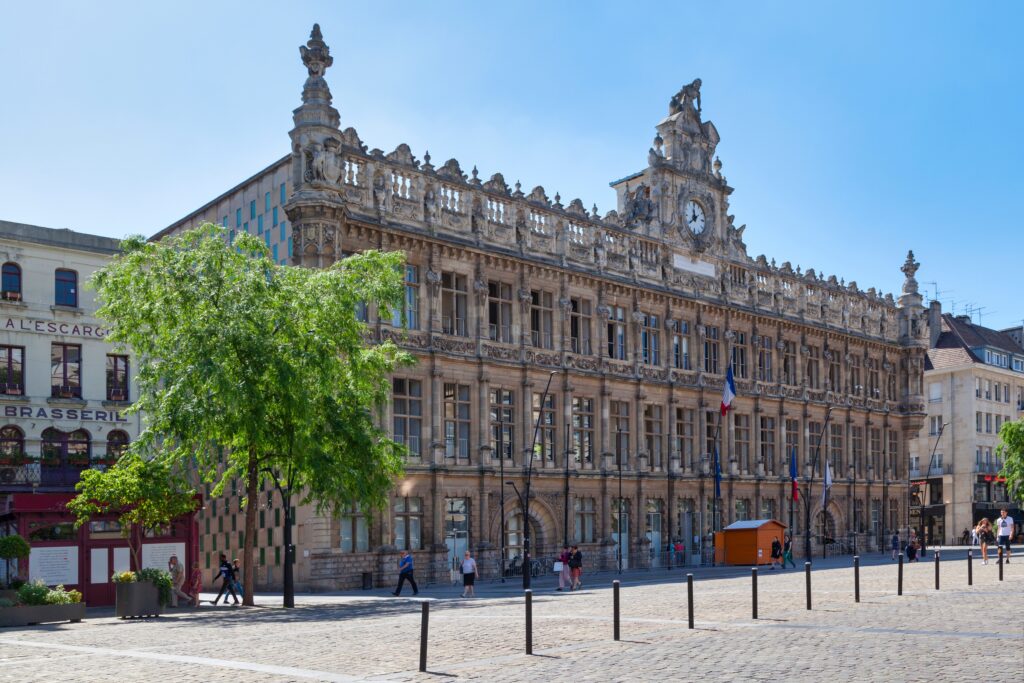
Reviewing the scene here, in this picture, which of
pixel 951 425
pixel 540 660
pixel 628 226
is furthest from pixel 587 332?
pixel 951 425

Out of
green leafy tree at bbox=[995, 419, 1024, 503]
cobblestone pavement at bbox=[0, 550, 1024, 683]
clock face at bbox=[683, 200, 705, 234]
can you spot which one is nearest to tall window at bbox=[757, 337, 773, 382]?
clock face at bbox=[683, 200, 705, 234]

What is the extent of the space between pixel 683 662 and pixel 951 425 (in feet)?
284

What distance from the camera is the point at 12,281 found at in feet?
130

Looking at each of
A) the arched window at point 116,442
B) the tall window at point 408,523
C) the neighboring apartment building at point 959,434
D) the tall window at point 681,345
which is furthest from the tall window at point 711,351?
the neighboring apartment building at point 959,434

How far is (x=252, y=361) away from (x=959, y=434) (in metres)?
78.5

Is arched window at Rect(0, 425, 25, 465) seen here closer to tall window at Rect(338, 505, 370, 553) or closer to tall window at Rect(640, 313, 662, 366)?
tall window at Rect(338, 505, 370, 553)

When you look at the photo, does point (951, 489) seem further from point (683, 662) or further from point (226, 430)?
point (683, 662)

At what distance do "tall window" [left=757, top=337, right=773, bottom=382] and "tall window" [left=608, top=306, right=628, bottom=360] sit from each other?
1217 cm

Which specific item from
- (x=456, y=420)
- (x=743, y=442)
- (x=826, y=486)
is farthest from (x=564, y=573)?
(x=826, y=486)

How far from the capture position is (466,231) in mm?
50438

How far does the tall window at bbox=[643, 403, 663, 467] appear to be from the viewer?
5875 centimetres

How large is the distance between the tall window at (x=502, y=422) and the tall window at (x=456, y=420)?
123 cm

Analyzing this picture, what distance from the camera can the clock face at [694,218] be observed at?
64062 mm

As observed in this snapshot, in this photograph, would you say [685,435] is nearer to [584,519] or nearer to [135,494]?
[584,519]
